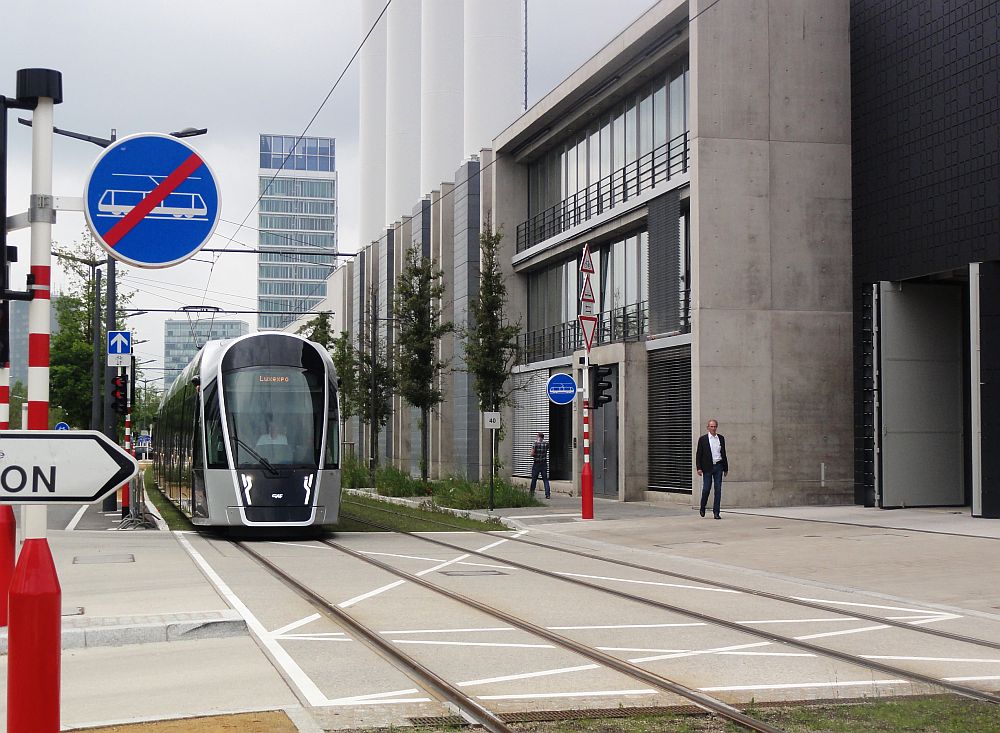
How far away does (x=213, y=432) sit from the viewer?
20.3 metres

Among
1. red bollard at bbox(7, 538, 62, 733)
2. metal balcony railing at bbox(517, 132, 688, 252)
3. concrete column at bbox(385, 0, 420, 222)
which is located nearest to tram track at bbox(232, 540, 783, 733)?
red bollard at bbox(7, 538, 62, 733)

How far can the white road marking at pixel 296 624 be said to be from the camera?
32.6 ft

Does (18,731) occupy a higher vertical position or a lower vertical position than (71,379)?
lower

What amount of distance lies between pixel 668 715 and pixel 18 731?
141 inches

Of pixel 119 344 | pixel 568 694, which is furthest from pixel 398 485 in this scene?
pixel 568 694

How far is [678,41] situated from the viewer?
30328mm

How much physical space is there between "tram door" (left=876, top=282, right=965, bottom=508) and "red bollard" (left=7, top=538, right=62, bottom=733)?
2417 centimetres

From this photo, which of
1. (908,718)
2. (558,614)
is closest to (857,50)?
(558,614)

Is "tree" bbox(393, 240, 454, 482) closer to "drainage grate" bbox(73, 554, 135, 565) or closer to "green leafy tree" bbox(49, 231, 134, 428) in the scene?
"green leafy tree" bbox(49, 231, 134, 428)

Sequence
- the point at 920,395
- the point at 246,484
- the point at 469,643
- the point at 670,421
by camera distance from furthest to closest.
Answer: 1. the point at 670,421
2. the point at 920,395
3. the point at 246,484
4. the point at 469,643

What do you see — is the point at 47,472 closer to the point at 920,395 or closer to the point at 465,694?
the point at 465,694

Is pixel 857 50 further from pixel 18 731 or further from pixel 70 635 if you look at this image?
pixel 18 731

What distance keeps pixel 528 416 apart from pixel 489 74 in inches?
1257

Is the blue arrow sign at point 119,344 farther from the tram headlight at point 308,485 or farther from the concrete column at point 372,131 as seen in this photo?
the concrete column at point 372,131
